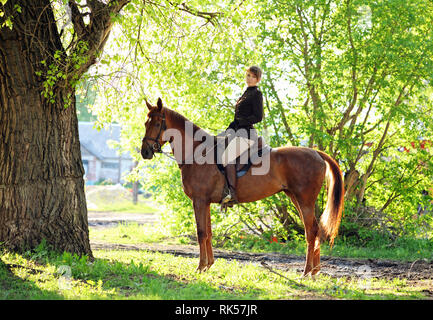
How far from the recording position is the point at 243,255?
10.9 meters

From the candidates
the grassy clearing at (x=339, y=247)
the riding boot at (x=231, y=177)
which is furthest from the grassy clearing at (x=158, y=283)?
the grassy clearing at (x=339, y=247)

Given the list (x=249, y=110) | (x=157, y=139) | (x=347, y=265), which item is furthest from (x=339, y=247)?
(x=157, y=139)

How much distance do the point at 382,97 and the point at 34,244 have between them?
8420 mm

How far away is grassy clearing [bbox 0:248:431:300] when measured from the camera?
5695mm

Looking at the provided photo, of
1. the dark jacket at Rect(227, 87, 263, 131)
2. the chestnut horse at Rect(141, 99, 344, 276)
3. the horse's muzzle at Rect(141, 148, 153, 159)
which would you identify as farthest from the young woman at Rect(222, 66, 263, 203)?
the horse's muzzle at Rect(141, 148, 153, 159)

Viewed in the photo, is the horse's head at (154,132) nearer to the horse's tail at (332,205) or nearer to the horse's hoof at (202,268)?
the horse's hoof at (202,268)

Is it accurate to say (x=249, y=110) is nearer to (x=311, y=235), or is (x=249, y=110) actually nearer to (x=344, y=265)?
(x=311, y=235)

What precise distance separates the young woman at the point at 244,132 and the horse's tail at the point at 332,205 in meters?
1.34

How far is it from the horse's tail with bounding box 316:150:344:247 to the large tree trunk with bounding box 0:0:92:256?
4013 mm

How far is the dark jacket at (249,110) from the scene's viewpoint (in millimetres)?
7668

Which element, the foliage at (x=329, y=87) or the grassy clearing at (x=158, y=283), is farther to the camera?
the foliage at (x=329, y=87)

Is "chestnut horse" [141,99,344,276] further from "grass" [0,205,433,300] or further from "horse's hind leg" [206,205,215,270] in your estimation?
"grass" [0,205,433,300]

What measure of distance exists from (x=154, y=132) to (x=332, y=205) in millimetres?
3114

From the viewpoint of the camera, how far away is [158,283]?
6246 millimetres
